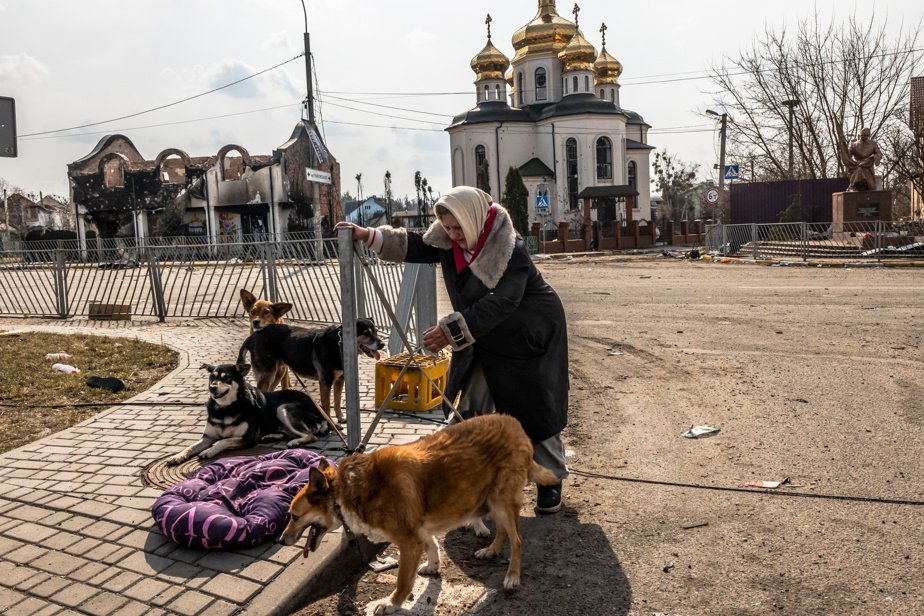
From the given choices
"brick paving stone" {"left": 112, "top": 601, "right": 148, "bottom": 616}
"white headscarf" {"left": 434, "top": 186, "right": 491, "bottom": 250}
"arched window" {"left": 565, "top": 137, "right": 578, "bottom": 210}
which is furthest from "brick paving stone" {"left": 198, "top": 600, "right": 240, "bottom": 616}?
"arched window" {"left": 565, "top": 137, "right": 578, "bottom": 210}

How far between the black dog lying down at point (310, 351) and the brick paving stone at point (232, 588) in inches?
114

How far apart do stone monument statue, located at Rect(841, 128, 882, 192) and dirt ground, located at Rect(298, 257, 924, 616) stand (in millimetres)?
20153

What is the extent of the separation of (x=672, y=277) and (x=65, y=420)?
18301 mm

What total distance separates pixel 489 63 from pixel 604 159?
14.5 m

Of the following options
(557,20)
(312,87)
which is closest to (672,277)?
(312,87)

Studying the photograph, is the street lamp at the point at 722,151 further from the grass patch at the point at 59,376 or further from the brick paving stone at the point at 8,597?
the brick paving stone at the point at 8,597

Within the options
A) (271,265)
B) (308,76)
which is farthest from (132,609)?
(308,76)

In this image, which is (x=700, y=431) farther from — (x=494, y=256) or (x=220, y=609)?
(x=220, y=609)

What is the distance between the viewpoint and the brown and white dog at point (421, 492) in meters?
3.41

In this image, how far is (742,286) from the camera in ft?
58.7

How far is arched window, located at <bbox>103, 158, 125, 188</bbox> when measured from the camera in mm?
46719

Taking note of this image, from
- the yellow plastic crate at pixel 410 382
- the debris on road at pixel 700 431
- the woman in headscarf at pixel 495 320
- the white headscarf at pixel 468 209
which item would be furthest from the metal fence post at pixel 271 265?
the white headscarf at pixel 468 209

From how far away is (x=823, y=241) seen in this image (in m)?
27.0

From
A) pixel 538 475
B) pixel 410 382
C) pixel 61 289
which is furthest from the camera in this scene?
pixel 61 289
